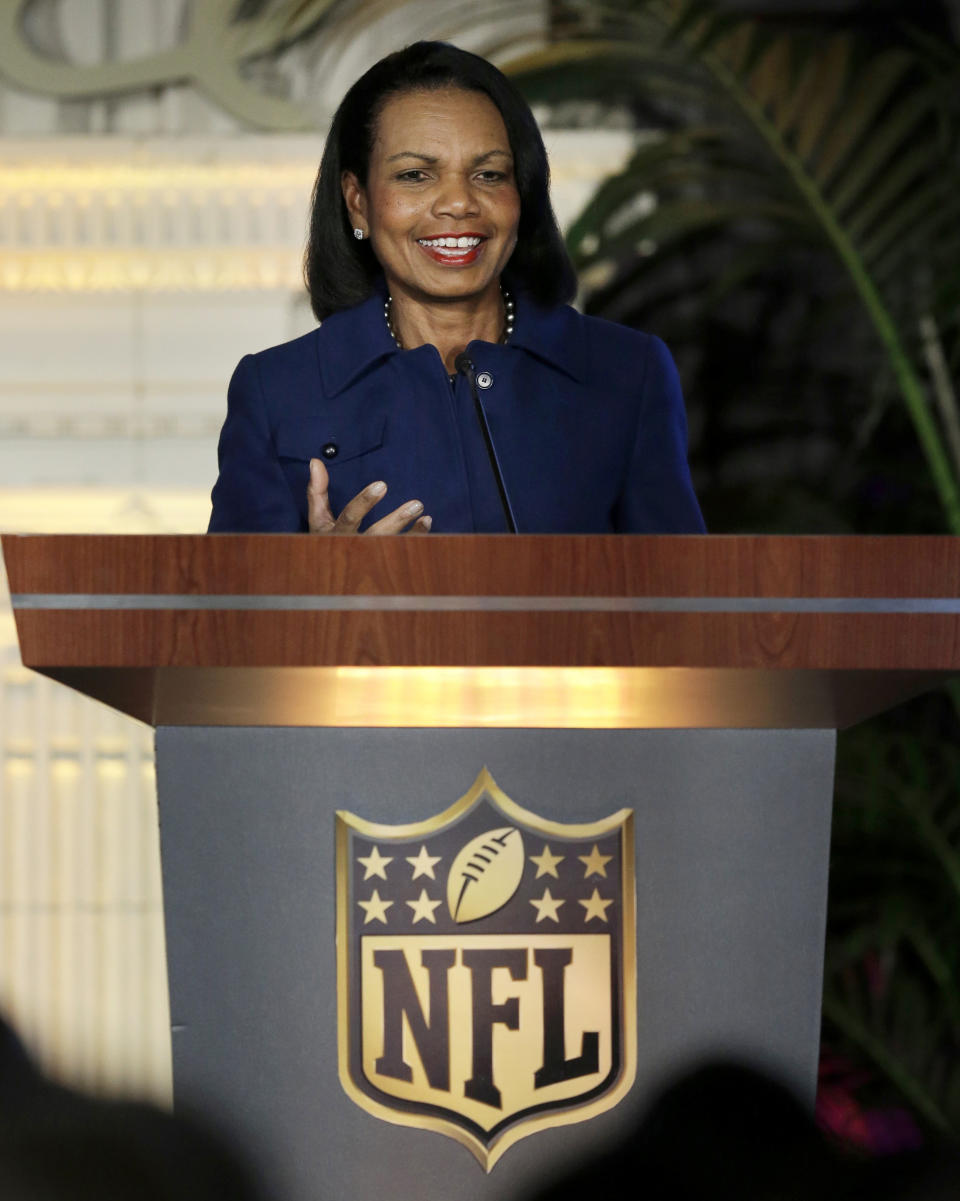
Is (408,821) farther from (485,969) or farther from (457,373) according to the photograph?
(457,373)

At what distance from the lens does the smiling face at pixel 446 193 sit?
4.66 feet

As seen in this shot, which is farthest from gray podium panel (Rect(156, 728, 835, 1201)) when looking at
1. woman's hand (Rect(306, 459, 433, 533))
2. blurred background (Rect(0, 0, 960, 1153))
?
blurred background (Rect(0, 0, 960, 1153))

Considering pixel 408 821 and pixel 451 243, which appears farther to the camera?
pixel 451 243

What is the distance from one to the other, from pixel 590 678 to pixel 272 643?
0.20 metres

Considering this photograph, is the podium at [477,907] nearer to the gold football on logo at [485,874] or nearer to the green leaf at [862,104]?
the gold football on logo at [485,874]

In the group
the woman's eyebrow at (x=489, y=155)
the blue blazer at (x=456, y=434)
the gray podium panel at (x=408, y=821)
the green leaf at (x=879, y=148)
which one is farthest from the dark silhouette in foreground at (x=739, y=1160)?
the green leaf at (x=879, y=148)

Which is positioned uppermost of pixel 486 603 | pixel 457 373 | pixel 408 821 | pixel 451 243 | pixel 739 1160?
pixel 451 243

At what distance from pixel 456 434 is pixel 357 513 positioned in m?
0.32

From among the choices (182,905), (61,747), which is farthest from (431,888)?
(61,747)

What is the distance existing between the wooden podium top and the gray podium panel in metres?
0.20

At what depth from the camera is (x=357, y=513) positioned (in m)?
1.10

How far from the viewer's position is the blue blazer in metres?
1.38

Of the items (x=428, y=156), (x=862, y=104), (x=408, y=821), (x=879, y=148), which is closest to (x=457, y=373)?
(x=428, y=156)

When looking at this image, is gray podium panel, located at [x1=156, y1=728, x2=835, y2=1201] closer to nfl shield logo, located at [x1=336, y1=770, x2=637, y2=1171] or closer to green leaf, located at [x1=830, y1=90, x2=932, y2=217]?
nfl shield logo, located at [x1=336, y1=770, x2=637, y2=1171]
